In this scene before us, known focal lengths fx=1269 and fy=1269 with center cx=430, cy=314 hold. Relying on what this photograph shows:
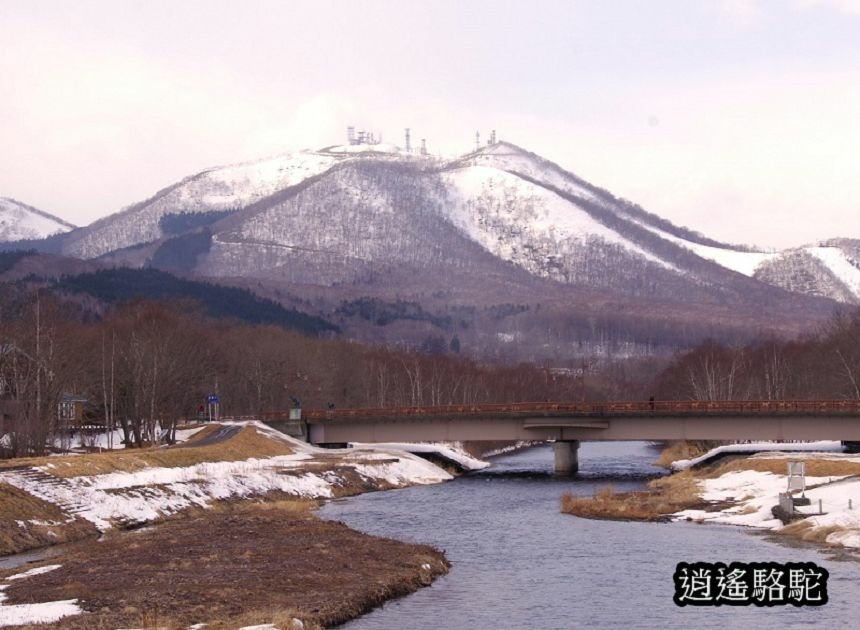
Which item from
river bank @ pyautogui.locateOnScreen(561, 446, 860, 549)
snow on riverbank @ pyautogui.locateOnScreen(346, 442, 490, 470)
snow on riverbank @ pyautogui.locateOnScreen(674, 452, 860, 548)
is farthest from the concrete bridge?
snow on riverbank @ pyautogui.locateOnScreen(674, 452, 860, 548)

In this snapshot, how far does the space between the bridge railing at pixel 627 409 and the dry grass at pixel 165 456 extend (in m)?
12.4

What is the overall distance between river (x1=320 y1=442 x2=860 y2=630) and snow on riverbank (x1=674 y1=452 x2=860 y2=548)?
2.30m

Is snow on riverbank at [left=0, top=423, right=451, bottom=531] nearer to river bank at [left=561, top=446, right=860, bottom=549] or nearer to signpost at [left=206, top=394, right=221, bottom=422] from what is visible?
river bank at [left=561, top=446, right=860, bottom=549]

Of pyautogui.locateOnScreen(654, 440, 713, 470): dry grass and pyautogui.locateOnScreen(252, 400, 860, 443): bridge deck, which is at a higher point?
pyautogui.locateOnScreen(252, 400, 860, 443): bridge deck

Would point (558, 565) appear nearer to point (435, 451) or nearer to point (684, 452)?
point (435, 451)

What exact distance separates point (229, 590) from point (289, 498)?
47.2 meters

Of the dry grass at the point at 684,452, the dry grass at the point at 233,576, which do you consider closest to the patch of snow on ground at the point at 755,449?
the dry grass at the point at 684,452

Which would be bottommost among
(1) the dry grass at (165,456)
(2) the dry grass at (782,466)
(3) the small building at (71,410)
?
(2) the dry grass at (782,466)

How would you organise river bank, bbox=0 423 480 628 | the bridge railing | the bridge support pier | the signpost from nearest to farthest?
river bank, bbox=0 423 480 628, the bridge railing, the bridge support pier, the signpost

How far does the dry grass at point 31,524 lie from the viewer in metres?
59.1

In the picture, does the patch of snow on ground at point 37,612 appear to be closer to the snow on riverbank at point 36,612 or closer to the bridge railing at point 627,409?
the snow on riverbank at point 36,612

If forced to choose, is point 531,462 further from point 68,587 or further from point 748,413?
point 68,587

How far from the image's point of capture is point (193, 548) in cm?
5250

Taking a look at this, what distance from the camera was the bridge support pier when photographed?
120 meters
